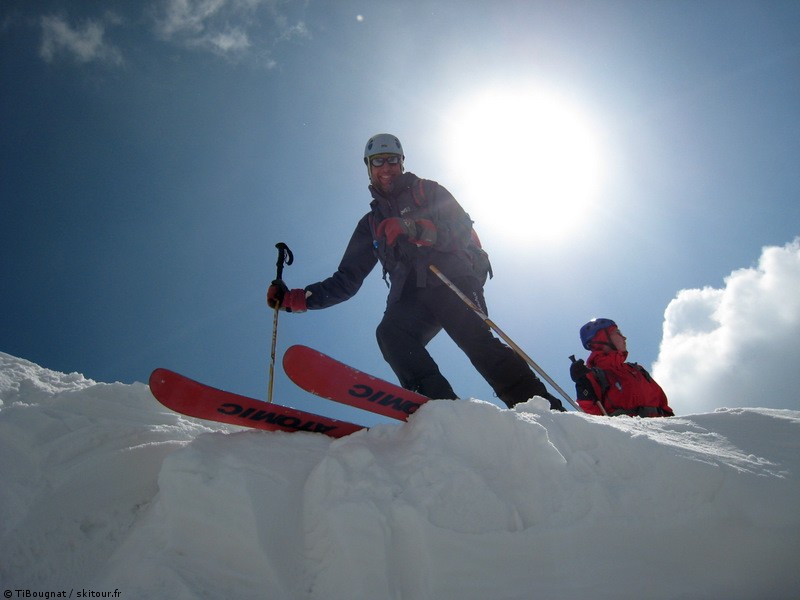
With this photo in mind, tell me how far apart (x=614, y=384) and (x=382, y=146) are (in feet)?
14.6

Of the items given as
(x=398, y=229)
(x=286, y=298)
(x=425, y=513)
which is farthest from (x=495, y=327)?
(x=425, y=513)

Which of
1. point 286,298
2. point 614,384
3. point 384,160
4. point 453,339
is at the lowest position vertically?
point 453,339

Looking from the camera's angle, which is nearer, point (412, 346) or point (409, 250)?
point (412, 346)

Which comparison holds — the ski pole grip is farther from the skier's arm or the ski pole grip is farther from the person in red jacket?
the person in red jacket

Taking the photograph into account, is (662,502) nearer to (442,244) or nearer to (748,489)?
(748,489)

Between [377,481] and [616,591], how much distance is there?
961mm

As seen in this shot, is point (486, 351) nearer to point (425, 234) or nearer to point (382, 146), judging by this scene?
point (425, 234)

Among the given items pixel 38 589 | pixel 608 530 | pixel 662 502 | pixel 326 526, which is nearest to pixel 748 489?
pixel 662 502

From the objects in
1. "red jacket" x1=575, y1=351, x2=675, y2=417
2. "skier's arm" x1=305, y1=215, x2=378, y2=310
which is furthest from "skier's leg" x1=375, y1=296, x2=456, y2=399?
"red jacket" x1=575, y1=351, x2=675, y2=417

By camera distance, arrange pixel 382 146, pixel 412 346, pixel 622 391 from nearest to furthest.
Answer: pixel 412 346 < pixel 382 146 < pixel 622 391

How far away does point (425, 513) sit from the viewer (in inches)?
69.8

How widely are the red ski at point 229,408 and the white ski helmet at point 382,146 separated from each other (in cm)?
365

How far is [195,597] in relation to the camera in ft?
5.08

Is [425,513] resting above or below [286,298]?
below
